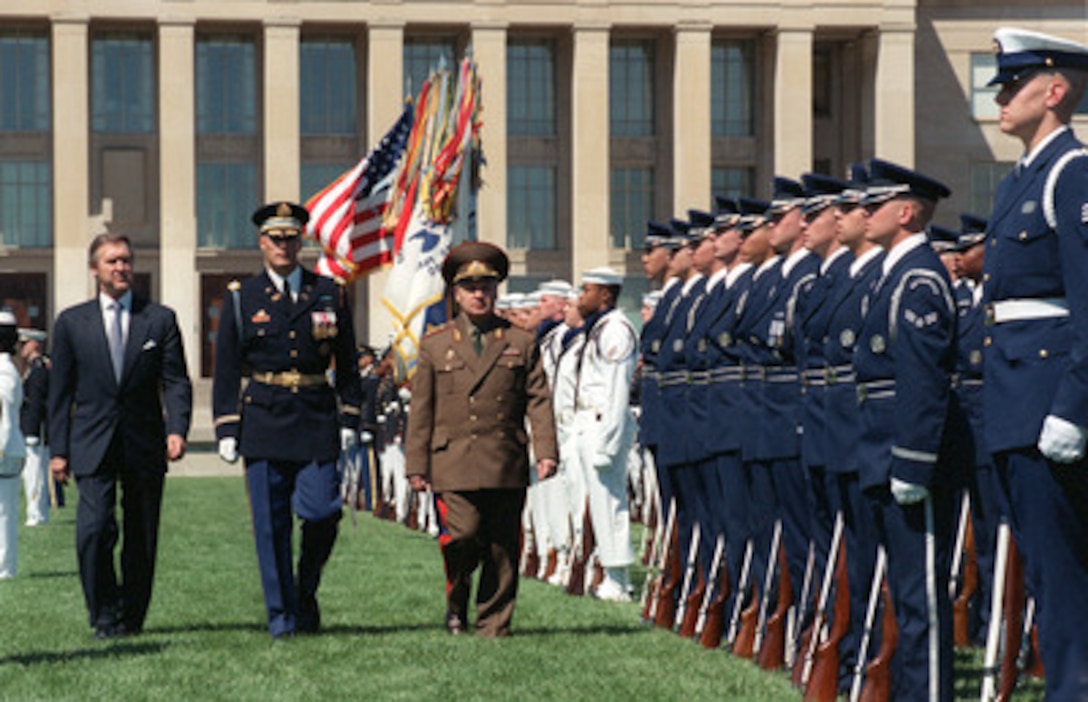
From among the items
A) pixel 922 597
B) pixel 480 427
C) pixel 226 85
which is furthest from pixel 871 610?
pixel 226 85

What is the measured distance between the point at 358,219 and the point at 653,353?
1113 centimetres

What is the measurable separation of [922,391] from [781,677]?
255cm

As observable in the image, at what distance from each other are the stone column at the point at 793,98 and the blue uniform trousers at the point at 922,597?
58085mm

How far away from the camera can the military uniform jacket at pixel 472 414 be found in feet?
40.3

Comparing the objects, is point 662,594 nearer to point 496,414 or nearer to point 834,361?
point 496,414

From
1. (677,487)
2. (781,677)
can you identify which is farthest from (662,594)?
(781,677)

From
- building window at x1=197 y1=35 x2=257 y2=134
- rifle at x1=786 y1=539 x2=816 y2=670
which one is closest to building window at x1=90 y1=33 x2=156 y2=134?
building window at x1=197 y1=35 x2=257 y2=134

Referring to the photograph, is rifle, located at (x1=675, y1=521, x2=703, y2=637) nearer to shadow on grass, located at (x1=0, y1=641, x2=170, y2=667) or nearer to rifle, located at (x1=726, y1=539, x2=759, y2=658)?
rifle, located at (x1=726, y1=539, x2=759, y2=658)

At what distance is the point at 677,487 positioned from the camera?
42.4 feet

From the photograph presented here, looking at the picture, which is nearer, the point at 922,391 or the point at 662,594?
the point at 922,391

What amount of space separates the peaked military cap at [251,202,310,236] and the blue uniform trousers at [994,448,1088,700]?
20.9ft

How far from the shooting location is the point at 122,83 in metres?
66.1

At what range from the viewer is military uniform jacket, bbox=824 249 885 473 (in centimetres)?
925

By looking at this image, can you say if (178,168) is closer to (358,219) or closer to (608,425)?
(358,219)
